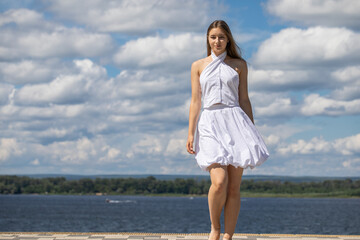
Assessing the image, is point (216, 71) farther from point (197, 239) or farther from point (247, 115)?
point (197, 239)

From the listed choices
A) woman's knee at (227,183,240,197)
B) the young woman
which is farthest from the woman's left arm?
woman's knee at (227,183,240,197)

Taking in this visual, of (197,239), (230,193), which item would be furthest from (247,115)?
(197,239)

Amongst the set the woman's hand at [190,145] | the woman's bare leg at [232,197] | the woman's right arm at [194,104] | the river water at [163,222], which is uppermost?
the woman's right arm at [194,104]

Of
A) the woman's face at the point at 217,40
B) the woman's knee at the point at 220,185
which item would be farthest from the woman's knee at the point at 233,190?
the woman's face at the point at 217,40

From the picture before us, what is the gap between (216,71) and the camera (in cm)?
654

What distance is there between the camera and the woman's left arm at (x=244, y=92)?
6.66 metres

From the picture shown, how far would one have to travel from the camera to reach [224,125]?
6.45 m

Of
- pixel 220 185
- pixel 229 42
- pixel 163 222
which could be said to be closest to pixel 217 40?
pixel 229 42

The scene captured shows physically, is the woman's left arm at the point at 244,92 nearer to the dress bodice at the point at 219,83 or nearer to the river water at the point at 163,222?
the dress bodice at the point at 219,83

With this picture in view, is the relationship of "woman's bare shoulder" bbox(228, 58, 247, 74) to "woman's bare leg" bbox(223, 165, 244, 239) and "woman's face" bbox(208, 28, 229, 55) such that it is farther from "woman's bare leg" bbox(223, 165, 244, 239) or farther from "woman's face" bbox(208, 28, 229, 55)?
"woman's bare leg" bbox(223, 165, 244, 239)

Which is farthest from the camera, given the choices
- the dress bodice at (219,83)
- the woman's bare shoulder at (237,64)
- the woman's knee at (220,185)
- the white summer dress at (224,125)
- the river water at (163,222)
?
the river water at (163,222)

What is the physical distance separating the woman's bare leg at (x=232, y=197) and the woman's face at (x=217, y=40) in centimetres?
129

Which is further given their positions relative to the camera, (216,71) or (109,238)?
(109,238)

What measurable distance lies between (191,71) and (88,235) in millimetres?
3787
